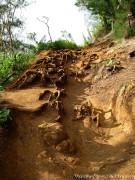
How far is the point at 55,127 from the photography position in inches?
141

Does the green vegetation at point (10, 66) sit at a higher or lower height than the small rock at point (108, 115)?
higher

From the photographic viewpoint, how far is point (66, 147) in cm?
330

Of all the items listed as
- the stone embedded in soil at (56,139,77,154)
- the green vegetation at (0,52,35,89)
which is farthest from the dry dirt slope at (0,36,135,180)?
the green vegetation at (0,52,35,89)

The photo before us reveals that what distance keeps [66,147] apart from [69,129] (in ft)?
3.13

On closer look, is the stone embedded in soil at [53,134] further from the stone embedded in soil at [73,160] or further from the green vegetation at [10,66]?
the green vegetation at [10,66]

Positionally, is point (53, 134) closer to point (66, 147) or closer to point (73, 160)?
point (66, 147)

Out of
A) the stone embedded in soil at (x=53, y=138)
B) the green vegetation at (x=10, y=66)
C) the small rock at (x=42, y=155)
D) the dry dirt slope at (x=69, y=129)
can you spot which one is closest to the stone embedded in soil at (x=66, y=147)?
the dry dirt slope at (x=69, y=129)

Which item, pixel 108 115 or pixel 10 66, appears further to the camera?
pixel 10 66

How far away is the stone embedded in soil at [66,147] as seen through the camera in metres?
3.28

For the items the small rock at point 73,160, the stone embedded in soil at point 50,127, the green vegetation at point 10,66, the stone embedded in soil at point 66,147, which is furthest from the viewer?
the green vegetation at point 10,66

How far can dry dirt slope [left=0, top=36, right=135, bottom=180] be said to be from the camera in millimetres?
2891

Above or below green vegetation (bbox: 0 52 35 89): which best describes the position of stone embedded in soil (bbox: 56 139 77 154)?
below

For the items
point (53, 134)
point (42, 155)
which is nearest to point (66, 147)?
point (53, 134)

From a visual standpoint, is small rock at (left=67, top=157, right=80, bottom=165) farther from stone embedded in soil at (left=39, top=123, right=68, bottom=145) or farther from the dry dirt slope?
stone embedded in soil at (left=39, top=123, right=68, bottom=145)
